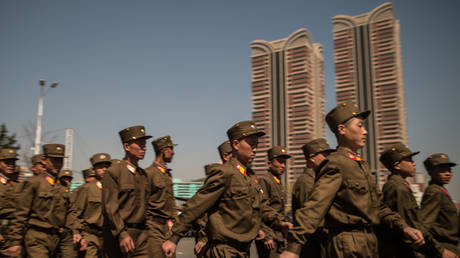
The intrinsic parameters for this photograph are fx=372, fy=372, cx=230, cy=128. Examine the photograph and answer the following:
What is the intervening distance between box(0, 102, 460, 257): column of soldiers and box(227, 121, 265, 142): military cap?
0.01 metres

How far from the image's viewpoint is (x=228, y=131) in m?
4.72

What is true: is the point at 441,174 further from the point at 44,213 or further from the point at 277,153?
the point at 44,213

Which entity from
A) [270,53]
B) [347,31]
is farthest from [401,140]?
[270,53]

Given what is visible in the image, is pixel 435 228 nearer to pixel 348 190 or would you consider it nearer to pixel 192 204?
pixel 348 190

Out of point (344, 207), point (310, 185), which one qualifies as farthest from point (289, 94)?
point (344, 207)

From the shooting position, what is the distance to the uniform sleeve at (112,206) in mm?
4477

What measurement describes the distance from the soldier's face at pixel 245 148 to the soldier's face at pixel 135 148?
1.61 meters

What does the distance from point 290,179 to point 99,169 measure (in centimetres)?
12908

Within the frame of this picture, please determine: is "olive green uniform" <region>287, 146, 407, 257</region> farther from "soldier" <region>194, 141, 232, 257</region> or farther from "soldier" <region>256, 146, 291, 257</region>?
"soldier" <region>256, 146, 291, 257</region>

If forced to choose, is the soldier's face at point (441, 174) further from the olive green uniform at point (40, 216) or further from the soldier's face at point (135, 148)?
the olive green uniform at point (40, 216)

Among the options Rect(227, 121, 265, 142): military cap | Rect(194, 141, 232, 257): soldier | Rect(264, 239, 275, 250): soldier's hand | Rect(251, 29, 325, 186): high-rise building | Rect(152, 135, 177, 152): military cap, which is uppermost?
Rect(251, 29, 325, 186): high-rise building

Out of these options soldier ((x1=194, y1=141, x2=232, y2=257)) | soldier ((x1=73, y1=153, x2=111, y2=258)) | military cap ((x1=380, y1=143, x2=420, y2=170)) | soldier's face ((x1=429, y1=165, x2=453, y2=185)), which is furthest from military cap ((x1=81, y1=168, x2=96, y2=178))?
soldier's face ((x1=429, y1=165, x2=453, y2=185))

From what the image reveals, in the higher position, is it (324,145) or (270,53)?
(270,53)

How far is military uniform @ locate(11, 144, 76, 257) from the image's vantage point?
18.9 ft
